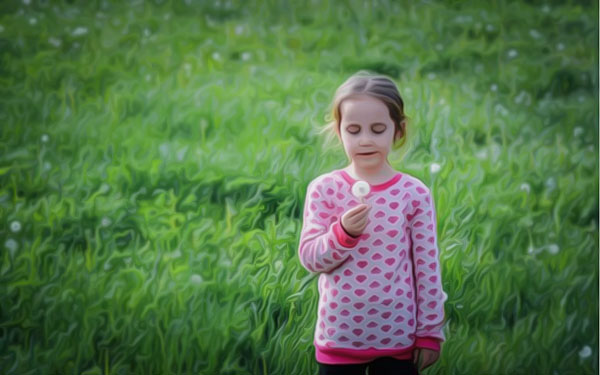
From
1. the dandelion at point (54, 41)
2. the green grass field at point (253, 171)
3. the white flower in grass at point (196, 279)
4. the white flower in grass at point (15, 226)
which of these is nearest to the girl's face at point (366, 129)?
the green grass field at point (253, 171)

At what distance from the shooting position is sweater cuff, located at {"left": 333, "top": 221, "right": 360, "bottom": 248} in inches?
87.1

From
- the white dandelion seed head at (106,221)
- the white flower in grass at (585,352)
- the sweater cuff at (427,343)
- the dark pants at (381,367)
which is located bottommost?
the white flower in grass at (585,352)

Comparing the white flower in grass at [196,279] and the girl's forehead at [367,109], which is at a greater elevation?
the girl's forehead at [367,109]

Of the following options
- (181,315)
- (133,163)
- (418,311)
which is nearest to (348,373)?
(418,311)

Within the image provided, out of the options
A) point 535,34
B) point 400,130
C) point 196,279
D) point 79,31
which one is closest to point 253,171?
point 196,279

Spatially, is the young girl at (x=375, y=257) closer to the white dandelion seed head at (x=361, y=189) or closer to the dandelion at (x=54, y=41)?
the white dandelion seed head at (x=361, y=189)

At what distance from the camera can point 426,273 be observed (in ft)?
7.68

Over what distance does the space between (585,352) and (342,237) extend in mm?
1545

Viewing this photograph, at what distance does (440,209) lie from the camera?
3658 millimetres

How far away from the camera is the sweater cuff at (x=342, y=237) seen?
2213 mm

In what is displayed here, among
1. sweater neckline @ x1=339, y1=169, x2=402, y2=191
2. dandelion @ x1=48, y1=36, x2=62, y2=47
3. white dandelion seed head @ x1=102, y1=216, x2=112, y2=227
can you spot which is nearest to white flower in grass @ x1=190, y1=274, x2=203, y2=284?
white dandelion seed head @ x1=102, y1=216, x2=112, y2=227

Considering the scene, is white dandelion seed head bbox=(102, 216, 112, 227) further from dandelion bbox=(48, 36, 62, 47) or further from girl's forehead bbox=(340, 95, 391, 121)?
girl's forehead bbox=(340, 95, 391, 121)

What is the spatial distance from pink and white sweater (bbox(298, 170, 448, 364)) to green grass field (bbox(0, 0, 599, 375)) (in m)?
0.41

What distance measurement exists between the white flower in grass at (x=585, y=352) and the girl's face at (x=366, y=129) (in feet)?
4.75
